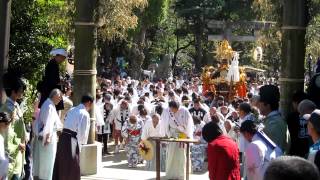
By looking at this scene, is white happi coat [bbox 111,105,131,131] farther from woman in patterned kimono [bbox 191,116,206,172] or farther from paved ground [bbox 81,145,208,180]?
woman in patterned kimono [bbox 191,116,206,172]

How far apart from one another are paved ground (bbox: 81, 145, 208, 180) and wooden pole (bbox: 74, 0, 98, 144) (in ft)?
5.34

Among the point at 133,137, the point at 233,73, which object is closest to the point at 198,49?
the point at 233,73

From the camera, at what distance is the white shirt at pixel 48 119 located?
8.47 metres

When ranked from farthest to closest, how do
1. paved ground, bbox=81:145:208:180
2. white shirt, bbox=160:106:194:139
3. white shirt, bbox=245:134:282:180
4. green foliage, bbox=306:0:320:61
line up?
white shirt, bbox=160:106:194:139 < paved ground, bbox=81:145:208:180 < green foliage, bbox=306:0:320:61 < white shirt, bbox=245:134:282:180

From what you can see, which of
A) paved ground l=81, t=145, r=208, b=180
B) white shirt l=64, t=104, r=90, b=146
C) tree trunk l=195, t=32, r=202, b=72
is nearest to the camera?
white shirt l=64, t=104, r=90, b=146

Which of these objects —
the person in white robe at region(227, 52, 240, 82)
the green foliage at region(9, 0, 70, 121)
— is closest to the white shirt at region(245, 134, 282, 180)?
the green foliage at region(9, 0, 70, 121)

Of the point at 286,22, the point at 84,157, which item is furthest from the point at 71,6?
the point at 286,22

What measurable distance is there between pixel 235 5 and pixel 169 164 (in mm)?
32965

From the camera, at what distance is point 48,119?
27.9 feet

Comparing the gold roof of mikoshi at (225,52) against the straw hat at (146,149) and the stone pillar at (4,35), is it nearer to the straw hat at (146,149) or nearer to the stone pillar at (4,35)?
the straw hat at (146,149)

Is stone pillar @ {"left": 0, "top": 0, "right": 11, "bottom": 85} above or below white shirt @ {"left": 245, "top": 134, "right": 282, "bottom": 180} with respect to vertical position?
above

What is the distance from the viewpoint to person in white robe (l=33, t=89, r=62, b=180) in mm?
8484

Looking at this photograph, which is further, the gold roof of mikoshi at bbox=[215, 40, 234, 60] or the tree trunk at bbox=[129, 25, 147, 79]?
the tree trunk at bbox=[129, 25, 147, 79]

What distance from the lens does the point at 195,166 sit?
519 inches
